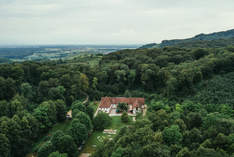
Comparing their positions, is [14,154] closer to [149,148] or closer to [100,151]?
[100,151]

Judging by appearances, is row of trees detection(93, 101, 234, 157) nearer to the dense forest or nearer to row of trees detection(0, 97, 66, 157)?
the dense forest

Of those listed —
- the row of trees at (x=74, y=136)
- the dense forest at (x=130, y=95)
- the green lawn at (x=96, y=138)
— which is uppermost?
the dense forest at (x=130, y=95)

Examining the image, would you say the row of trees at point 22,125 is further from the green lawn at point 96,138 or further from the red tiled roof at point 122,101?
the red tiled roof at point 122,101

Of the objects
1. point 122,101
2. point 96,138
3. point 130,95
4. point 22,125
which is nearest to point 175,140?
point 96,138

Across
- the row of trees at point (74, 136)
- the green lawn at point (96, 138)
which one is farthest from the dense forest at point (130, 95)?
the green lawn at point (96, 138)

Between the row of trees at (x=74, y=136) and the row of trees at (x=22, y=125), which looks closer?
the row of trees at (x=74, y=136)

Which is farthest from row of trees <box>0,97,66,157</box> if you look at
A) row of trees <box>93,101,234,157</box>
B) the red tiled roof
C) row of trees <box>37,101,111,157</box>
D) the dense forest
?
row of trees <box>93,101,234,157</box>

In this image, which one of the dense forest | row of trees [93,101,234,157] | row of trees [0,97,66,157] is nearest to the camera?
row of trees [93,101,234,157]

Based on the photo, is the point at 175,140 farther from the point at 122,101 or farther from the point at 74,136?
the point at 122,101

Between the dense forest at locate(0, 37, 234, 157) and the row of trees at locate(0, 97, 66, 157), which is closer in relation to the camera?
the dense forest at locate(0, 37, 234, 157)
